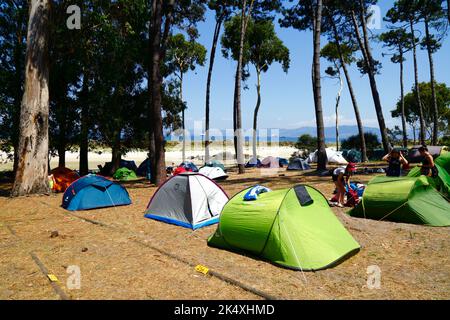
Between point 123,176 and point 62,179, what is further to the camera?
point 123,176

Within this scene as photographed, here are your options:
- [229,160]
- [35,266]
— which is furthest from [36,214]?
[229,160]

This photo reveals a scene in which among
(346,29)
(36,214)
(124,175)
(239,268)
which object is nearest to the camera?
(239,268)

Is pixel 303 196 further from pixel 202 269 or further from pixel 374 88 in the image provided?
pixel 374 88

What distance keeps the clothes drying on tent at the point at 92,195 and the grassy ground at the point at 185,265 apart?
181cm

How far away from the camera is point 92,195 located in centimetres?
1001

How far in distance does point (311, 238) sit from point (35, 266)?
14.4 ft

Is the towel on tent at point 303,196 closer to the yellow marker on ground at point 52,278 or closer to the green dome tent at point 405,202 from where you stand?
the green dome tent at point 405,202

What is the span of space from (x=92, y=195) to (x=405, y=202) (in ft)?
28.0

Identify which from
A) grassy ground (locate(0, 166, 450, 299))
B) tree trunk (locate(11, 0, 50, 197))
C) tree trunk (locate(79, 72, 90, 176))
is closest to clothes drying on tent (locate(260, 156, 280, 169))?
tree trunk (locate(79, 72, 90, 176))

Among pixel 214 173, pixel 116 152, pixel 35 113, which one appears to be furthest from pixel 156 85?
pixel 116 152
